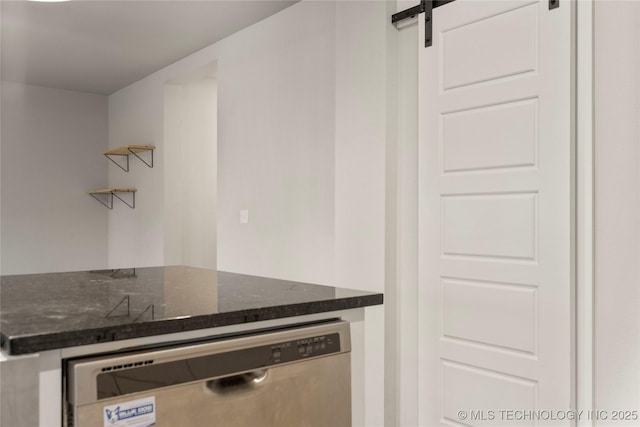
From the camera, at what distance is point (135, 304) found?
48.0 inches

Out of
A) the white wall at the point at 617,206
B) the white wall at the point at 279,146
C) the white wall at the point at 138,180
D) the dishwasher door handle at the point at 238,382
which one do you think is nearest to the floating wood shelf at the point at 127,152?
the white wall at the point at 138,180

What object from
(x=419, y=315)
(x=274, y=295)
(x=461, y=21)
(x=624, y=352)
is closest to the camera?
(x=274, y=295)

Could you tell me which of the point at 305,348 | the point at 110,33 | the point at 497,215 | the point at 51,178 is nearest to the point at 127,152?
the point at 51,178

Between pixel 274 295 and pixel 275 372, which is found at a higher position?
pixel 274 295

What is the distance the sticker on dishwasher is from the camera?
100 cm

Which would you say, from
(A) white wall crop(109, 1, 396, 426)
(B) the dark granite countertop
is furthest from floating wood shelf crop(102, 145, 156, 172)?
(B) the dark granite countertop

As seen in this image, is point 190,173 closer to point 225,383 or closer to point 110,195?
point 110,195

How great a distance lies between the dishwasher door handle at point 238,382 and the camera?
1.14 metres

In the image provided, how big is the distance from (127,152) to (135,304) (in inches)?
183

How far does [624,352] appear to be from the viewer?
1.87 meters

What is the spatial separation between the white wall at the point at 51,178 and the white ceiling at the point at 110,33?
1.57 feet

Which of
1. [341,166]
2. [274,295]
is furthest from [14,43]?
[274,295]

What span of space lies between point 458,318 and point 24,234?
16.1ft

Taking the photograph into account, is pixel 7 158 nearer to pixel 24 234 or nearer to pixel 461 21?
pixel 24 234
